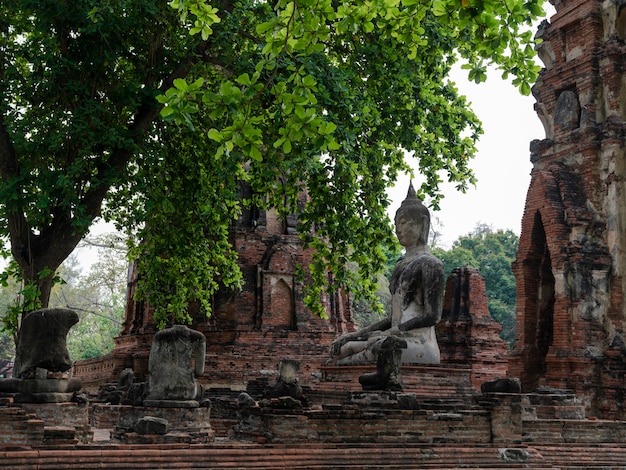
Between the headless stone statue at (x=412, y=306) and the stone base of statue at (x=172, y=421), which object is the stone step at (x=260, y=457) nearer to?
the stone base of statue at (x=172, y=421)

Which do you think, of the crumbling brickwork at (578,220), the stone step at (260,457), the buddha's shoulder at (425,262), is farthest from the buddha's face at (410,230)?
the crumbling brickwork at (578,220)

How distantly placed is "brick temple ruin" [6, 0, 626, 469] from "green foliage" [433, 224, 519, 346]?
12924 mm

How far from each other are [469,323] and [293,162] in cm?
785

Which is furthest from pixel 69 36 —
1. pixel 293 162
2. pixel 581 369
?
pixel 581 369

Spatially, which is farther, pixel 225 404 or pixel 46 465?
pixel 225 404

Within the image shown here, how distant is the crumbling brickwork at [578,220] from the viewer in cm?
1352

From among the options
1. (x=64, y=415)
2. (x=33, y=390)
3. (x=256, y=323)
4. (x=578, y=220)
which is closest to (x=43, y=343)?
(x=33, y=390)

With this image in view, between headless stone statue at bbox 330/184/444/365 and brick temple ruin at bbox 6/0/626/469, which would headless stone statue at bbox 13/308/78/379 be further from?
headless stone statue at bbox 330/184/444/365

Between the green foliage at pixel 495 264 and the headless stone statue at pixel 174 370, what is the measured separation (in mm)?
23426

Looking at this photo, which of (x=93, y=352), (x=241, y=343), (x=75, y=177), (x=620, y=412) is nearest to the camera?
(x=75, y=177)

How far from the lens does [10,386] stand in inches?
319

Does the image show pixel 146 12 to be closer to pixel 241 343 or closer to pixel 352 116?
pixel 352 116

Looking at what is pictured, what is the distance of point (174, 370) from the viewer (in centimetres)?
960

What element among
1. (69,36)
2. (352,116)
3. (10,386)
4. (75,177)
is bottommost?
(10,386)
